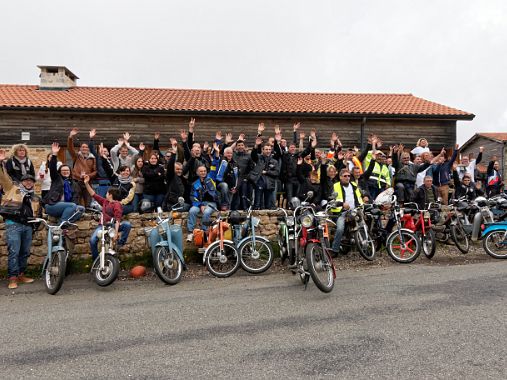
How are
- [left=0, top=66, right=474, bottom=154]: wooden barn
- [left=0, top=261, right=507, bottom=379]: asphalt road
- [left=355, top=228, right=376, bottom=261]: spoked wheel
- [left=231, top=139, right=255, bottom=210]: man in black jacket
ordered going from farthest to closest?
1. [left=0, top=66, right=474, bottom=154]: wooden barn
2. [left=231, top=139, right=255, bottom=210]: man in black jacket
3. [left=355, top=228, right=376, bottom=261]: spoked wheel
4. [left=0, top=261, right=507, bottom=379]: asphalt road

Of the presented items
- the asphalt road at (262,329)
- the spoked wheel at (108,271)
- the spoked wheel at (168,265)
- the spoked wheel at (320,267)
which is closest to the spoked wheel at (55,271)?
the asphalt road at (262,329)

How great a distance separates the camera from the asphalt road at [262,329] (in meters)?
3.17

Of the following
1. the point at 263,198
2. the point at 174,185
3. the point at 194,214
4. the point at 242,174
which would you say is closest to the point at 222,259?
the point at 194,214

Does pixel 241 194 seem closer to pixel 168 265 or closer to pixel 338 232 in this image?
pixel 338 232

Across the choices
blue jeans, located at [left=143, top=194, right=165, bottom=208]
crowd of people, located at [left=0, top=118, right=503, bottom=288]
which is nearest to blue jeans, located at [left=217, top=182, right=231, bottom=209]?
crowd of people, located at [left=0, top=118, right=503, bottom=288]

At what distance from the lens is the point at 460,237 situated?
795cm

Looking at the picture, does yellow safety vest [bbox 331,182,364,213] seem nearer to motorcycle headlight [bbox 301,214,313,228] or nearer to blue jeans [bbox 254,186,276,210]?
blue jeans [bbox 254,186,276,210]

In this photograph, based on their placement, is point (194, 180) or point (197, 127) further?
point (197, 127)

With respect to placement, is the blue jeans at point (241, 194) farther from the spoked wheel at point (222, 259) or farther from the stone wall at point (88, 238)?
the spoked wheel at point (222, 259)

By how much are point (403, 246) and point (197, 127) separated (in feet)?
34.7

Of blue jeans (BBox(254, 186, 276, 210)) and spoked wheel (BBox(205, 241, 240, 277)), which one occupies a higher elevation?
blue jeans (BBox(254, 186, 276, 210))

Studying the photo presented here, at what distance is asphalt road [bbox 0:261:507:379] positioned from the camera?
317cm

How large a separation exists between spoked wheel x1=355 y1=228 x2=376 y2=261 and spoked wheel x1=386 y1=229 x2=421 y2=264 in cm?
33

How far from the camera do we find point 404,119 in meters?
16.3
